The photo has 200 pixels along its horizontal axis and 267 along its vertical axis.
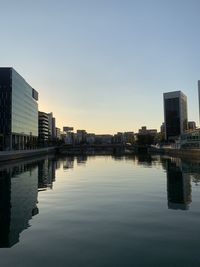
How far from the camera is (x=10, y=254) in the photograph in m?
17.1

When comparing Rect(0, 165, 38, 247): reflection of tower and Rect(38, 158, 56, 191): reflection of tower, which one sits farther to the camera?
Rect(38, 158, 56, 191): reflection of tower

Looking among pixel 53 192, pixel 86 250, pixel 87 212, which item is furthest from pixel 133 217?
pixel 53 192

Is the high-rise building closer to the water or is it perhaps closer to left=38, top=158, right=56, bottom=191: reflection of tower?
left=38, top=158, right=56, bottom=191: reflection of tower

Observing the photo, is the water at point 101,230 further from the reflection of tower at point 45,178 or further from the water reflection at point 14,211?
the reflection of tower at point 45,178

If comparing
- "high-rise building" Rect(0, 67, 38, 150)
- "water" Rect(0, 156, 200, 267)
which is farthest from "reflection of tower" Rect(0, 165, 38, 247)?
"high-rise building" Rect(0, 67, 38, 150)

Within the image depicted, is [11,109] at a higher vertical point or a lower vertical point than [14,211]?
higher

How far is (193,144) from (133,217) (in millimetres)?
135820

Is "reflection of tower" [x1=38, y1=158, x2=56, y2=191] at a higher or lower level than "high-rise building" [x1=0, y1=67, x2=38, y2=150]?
lower

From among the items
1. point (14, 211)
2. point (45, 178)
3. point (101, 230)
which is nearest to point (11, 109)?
point (45, 178)

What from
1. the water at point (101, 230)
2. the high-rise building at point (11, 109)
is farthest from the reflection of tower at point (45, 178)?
the high-rise building at point (11, 109)

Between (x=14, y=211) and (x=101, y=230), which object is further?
(x=14, y=211)

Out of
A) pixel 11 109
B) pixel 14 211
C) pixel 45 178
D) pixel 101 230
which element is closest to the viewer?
pixel 101 230

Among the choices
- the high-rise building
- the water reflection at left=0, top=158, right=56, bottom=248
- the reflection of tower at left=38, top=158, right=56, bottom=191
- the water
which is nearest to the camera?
the water

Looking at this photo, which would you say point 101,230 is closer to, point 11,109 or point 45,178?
point 45,178
